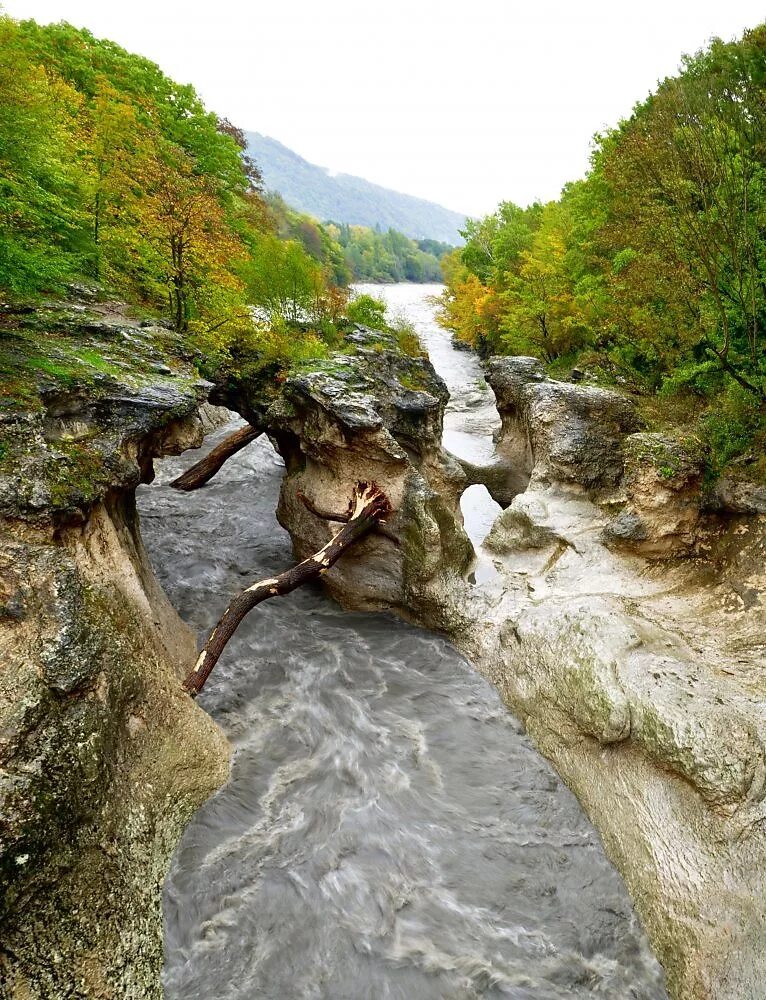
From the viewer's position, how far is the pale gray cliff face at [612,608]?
552cm

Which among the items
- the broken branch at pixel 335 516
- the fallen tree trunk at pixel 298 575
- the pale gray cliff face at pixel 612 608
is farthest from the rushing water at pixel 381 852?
the broken branch at pixel 335 516

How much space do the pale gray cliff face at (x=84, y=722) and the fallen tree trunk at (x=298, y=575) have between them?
39 cm

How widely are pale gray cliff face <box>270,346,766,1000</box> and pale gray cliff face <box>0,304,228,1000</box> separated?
4473mm

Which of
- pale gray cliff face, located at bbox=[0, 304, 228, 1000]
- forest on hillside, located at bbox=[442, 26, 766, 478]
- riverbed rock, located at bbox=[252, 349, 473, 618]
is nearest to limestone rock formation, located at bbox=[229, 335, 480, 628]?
riverbed rock, located at bbox=[252, 349, 473, 618]

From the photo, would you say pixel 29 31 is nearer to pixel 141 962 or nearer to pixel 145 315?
pixel 145 315

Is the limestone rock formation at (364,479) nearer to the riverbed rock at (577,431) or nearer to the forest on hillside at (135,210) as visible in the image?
the forest on hillside at (135,210)

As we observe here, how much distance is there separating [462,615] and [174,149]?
16.9 metres

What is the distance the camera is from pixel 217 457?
41.2 ft

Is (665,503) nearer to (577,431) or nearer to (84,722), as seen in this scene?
(577,431)

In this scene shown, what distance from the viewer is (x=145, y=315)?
36.3ft

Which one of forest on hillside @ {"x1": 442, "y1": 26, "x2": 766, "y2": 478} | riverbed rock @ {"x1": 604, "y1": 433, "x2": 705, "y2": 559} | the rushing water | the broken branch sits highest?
forest on hillside @ {"x1": 442, "y1": 26, "x2": 766, "y2": 478}

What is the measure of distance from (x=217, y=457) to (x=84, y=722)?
8229mm

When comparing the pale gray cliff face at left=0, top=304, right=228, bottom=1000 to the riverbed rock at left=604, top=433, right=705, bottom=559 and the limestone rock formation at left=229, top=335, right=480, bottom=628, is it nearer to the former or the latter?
the limestone rock formation at left=229, top=335, right=480, bottom=628

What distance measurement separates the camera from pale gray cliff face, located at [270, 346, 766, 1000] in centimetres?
552
